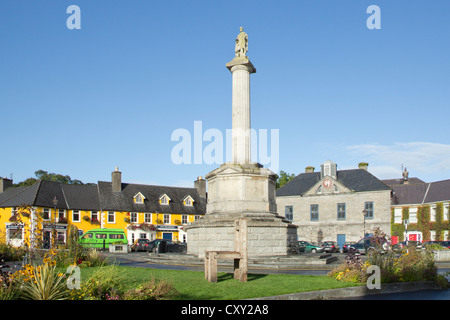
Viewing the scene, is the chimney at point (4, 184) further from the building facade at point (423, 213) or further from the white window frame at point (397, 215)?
the white window frame at point (397, 215)

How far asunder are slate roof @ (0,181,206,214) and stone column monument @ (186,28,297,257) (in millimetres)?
37275

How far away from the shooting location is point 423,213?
→ 50.8m

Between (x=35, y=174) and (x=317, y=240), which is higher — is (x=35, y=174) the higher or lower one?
the higher one

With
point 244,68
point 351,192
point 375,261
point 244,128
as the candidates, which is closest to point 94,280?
point 375,261

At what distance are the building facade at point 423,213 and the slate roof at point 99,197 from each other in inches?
1028

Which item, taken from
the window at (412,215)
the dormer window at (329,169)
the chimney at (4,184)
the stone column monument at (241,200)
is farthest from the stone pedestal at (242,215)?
the chimney at (4,184)

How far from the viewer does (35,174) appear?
278 ft

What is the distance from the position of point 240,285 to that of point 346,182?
149ft

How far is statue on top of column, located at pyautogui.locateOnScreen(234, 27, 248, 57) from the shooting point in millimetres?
23938

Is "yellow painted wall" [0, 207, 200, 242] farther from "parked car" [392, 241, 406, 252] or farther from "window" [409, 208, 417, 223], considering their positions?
"parked car" [392, 241, 406, 252]

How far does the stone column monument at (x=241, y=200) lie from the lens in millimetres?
A: 20906
